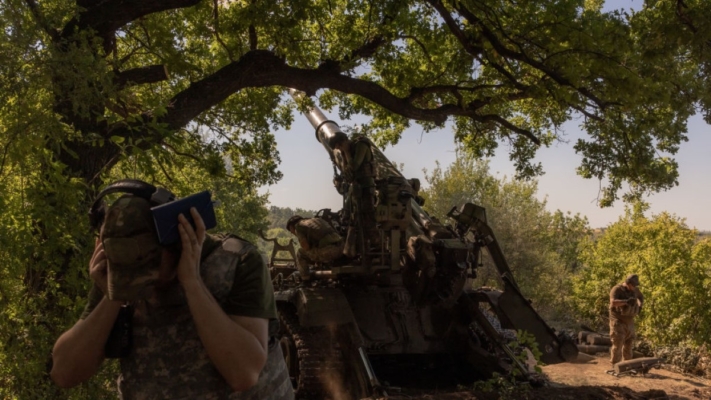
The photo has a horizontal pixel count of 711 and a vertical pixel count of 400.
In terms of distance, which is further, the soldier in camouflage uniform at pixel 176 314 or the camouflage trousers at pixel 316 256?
the camouflage trousers at pixel 316 256

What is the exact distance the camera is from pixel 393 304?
7840mm

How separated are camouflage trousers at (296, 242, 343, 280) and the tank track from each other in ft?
2.94

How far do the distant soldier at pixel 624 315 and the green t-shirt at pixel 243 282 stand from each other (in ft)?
33.2

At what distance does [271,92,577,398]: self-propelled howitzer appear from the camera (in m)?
6.92

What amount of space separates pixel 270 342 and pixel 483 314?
5.80 metres

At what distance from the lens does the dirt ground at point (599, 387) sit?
6172mm

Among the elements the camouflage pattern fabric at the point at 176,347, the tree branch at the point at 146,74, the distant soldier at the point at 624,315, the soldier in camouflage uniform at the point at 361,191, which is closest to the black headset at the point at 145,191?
the camouflage pattern fabric at the point at 176,347

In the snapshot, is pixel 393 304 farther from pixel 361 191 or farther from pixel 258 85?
pixel 258 85

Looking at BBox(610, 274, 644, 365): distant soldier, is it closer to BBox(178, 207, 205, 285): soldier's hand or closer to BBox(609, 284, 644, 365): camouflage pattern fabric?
BBox(609, 284, 644, 365): camouflage pattern fabric

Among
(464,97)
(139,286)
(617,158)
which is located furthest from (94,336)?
(464,97)

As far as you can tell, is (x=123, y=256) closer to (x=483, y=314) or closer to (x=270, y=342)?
(x=270, y=342)

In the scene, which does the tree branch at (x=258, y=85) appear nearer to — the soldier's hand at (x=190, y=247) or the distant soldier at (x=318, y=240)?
the distant soldier at (x=318, y=240)

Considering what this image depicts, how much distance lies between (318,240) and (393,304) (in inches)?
53.1

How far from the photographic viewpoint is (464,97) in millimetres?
9992
